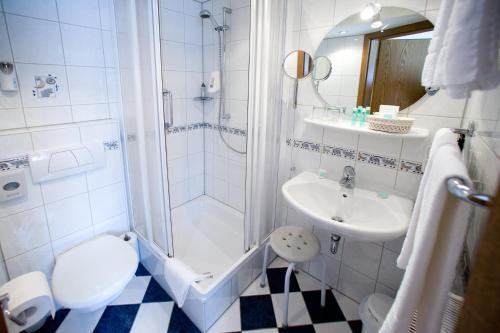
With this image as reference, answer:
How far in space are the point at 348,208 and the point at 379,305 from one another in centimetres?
53

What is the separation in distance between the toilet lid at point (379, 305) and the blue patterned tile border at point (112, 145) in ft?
6.21

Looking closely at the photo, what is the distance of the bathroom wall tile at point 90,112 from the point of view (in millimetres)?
1563

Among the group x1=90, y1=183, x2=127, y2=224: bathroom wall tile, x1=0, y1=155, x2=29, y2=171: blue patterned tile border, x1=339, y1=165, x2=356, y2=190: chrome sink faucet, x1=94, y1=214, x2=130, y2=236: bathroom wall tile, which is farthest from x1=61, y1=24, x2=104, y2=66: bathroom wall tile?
x1=339, y1=165, x2=356, y2=190: chrome sink faucet

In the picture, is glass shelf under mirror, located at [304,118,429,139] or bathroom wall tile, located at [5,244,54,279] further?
bathroom wall tile, located at [5,244,54,279]

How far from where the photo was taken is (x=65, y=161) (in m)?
1.49

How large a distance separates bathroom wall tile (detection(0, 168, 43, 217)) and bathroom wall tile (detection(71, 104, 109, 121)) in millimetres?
430

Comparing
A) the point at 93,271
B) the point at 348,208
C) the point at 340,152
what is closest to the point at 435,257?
the point at 348,208

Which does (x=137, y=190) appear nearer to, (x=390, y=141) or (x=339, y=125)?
(x=339, y=125)

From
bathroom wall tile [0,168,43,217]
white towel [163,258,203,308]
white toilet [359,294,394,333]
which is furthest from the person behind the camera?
white towel [163,258,203,308]

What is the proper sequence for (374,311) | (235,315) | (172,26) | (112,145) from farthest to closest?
1. (172,26)
2. (112,145)
3. (235,315)
4. (374,311)

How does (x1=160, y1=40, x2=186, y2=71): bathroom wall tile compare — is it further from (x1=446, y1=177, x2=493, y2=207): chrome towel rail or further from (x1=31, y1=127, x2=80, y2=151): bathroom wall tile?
(x1=446, y1=177, x2=493, y2=207): chrome towel rail

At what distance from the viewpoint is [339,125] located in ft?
4.48

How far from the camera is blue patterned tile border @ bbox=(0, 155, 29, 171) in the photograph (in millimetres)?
1288

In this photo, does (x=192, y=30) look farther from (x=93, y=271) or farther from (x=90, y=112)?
(x=93, y=271)
